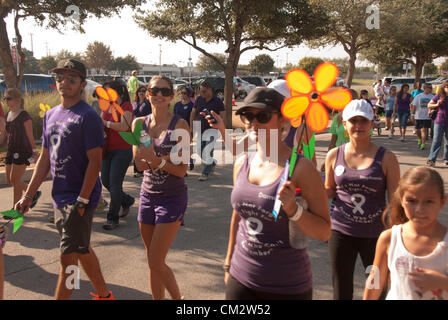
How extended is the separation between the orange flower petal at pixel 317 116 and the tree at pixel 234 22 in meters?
11.0

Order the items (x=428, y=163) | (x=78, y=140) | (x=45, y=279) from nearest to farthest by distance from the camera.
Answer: (x=78, y=140), (x=45, y=279), (x=428, y=163)

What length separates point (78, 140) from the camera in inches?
110

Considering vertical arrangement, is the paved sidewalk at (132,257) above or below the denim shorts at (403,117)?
below

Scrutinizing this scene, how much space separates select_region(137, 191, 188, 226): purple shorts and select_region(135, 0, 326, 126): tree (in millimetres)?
10189

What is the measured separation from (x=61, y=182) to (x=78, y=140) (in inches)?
12.3

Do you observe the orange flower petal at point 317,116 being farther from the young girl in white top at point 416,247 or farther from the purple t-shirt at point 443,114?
the purple t-shirt at point 443,114

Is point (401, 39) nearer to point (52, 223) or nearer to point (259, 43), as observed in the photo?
point (259, 43)

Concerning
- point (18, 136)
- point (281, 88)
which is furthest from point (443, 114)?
point (18, 136)

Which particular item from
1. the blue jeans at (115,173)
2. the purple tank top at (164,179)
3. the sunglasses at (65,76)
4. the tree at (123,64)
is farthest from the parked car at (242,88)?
the tree at (123,64)

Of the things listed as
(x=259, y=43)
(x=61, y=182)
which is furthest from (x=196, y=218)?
(x=259, y=43)

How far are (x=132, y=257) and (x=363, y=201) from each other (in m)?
2.54

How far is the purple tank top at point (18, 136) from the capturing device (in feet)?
16.4

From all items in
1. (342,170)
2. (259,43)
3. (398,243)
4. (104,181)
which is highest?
(259,43)

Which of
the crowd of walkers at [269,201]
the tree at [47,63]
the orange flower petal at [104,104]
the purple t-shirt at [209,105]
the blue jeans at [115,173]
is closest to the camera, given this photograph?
the crowd of walkers at [269,201]
